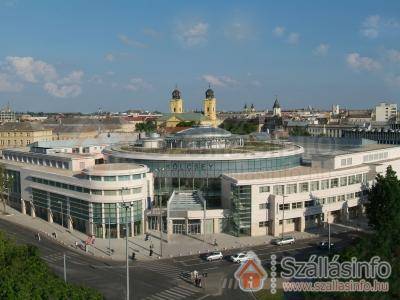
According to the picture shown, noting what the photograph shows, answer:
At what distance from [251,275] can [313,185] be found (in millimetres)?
21424

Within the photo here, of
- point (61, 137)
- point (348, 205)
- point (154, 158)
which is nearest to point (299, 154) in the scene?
point (348, 205)

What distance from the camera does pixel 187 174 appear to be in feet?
216

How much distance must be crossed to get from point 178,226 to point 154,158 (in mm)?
11246

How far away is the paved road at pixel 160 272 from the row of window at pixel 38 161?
62.2ft

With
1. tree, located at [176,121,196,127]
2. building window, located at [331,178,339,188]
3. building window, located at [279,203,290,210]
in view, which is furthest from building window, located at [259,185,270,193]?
tree, located at [176,121,196,127]

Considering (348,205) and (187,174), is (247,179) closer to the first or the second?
(187,174)

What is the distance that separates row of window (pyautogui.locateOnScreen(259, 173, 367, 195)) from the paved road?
6.98m

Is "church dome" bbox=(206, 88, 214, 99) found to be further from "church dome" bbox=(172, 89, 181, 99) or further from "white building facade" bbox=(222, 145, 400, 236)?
"white building facade" bbox=(222, 145, 400, 236)

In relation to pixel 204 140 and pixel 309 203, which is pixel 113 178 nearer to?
pixel 204 140

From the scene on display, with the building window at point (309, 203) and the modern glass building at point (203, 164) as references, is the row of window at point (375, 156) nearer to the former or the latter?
the modern glass building at point (203, 164)

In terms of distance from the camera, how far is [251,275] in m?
45.4

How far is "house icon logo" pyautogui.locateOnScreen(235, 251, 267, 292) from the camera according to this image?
43094mm

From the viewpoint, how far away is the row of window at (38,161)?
7508 cm

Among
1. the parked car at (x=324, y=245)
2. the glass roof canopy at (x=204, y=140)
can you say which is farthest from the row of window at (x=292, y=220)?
the glass roof canopy at (x=204, y=140)
